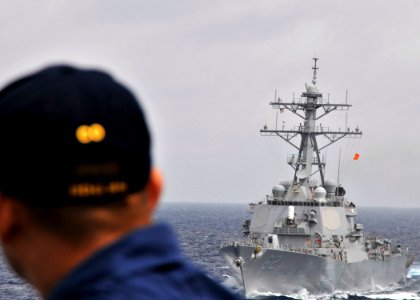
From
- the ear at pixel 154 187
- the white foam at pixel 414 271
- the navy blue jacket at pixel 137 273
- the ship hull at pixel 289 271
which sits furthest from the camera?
the white foam at pixel 414 271

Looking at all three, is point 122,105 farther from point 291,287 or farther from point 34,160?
point 291,287

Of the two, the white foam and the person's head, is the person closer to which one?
the person's head

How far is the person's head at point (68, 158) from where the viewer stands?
1.76 meters

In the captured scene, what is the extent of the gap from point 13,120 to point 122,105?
0.22m

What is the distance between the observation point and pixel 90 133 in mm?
1745

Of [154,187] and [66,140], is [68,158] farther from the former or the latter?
[154,187]

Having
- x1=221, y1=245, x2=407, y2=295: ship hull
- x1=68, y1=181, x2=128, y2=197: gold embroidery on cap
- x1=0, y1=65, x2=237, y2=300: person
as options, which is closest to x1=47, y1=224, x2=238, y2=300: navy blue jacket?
x1=0, y1=65, x2=237, y2=300: person

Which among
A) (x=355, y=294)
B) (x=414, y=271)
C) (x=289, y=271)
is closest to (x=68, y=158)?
(x=289, y=271)

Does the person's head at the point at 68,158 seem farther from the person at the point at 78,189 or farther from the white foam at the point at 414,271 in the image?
the white foam at the point at 414,271

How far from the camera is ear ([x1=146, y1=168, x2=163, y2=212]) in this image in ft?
6.47

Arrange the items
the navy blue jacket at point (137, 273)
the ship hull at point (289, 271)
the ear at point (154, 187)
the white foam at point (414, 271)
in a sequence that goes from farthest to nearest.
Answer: the white foam at point (414, 271) < the ship hull at point (289, 271) < the ear at point (154, 187) < the navy blue jacket at point (137, 273)

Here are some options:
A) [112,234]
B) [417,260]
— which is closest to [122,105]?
[112,234]

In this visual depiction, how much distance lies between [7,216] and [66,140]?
21 cm

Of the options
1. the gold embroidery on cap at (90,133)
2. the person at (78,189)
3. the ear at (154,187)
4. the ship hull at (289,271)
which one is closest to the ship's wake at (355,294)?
the ship hull at (289,271)
